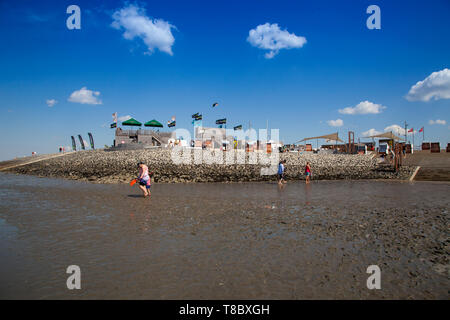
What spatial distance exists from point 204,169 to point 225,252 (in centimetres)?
2092

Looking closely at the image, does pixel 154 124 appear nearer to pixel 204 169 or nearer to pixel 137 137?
pixel 137 137

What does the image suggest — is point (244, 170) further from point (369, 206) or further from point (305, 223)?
point (305, 223)

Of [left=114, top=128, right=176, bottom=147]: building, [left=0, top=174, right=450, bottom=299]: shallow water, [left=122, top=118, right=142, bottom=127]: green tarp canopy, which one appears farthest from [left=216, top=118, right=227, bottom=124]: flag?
[left=0, top=174, right=450, bottom=299]: shallow water

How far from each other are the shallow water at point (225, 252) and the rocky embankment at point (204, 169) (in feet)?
42.3

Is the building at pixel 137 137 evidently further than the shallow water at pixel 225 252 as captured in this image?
Yes

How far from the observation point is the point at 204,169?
86.2ft

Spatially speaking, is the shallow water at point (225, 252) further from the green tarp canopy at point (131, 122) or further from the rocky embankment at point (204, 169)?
the green tarp canopy at point (131, 122)

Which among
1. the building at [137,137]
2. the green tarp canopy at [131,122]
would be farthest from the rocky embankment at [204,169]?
the building at [137,137]

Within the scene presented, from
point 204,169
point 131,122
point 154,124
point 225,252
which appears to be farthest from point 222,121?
point 225,252

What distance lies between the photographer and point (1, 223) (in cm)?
797

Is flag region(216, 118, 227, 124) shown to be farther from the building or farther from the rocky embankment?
the rocky embankment

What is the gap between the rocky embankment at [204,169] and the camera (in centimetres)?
2266

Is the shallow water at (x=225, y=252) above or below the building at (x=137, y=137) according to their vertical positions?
below

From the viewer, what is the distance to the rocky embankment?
22.7 metres
